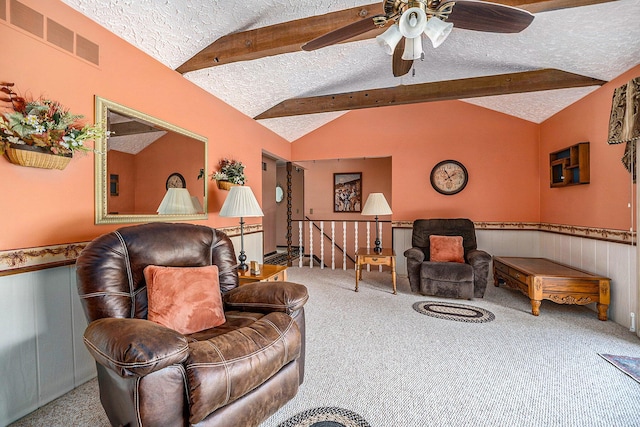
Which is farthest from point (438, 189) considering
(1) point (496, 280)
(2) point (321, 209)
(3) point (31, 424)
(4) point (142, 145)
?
(3) point (31, 424)

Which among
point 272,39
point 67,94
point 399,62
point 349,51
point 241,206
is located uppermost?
point 349,51

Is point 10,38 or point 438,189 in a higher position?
point 10,38

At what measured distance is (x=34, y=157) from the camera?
5.25 ft

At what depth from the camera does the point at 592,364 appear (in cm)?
208

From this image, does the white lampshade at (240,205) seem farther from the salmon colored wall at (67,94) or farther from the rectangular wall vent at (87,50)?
the rectangular wall vent at (87,50)

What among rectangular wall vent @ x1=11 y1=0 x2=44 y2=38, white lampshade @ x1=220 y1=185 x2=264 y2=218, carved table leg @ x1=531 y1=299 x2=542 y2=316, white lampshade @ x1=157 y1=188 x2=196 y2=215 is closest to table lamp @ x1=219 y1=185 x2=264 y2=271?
white lampshade @ x1=220 y1=185 x2=264 y2=218

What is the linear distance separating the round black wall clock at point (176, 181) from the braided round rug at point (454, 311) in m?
2.79

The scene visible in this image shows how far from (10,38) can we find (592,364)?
420cm

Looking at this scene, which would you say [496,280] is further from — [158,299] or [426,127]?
[158,299]

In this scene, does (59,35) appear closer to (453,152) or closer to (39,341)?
(39,341)

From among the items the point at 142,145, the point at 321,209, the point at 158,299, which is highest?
the point at 142,145

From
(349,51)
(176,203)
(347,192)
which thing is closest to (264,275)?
(176,203)

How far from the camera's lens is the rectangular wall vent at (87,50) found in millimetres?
1913

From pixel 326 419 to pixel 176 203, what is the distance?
2.18 meters
